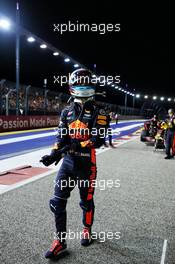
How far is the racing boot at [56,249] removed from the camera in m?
3.14

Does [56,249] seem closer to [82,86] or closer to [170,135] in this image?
[82,86]

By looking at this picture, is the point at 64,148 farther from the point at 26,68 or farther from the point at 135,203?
the point at 26,68

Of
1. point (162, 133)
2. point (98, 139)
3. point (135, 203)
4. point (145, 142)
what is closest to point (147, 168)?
point (135, 203)

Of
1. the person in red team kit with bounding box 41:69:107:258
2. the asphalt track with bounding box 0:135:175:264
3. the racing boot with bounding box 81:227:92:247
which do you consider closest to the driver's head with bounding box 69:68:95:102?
the person in red team kit with bounding box 41:69:107:258

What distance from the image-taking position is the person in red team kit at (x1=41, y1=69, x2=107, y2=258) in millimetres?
3344

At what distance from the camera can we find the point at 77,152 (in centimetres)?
338

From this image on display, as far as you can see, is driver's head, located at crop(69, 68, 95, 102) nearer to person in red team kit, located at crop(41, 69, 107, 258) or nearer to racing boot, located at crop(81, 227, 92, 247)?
person in red team kit, located at crop(41, 69, 107, 258)

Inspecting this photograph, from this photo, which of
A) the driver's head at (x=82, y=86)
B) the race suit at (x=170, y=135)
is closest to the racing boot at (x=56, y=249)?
the driver's head at (x=82, y=86)

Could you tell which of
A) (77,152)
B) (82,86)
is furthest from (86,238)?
(82,86)

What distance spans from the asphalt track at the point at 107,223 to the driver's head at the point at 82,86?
153cm

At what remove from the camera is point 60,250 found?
324 centimetres

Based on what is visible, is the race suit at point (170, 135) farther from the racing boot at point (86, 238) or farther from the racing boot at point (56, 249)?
the racing boot at point (56, 249)

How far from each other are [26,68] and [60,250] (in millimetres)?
30828

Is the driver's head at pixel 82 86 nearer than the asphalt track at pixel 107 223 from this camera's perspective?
No
